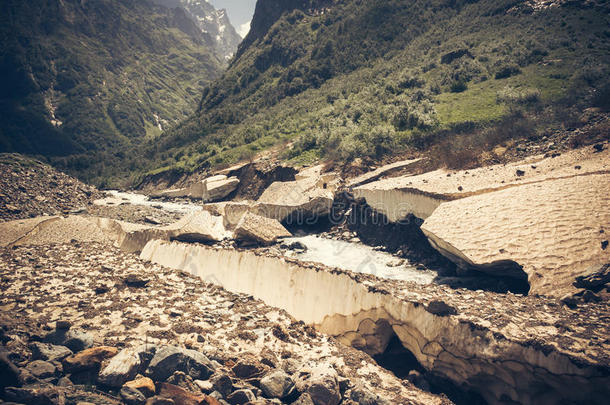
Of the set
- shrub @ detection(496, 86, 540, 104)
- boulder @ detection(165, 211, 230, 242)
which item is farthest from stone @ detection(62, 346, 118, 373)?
shrub @ detection(496, 86, 540, 104)

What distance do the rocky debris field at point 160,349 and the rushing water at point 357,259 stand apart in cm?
323

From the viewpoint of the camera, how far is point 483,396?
4.48 m

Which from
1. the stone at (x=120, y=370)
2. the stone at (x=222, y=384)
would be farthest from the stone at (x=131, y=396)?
the stone at (x=222, y=384)

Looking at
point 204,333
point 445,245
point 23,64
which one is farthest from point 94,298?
point 23,64

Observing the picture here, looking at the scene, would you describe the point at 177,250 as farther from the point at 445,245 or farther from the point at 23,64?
the point at 23,64

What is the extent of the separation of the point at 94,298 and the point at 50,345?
2013 mm

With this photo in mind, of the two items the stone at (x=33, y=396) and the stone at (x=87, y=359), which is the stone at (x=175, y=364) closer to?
the stone at (x=87, y=359)

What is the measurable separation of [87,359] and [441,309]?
15.4ft

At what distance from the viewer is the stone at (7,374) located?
3.35m

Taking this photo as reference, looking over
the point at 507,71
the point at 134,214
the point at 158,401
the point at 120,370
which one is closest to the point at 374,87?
the point at 507,71

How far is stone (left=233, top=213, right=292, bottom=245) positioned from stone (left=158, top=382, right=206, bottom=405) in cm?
764

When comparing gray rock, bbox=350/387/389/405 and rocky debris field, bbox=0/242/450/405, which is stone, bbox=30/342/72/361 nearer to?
rocky debris field, bbox=0/242/450/405

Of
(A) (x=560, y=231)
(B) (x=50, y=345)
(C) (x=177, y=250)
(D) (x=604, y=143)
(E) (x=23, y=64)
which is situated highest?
(E) (x=23, y=64)

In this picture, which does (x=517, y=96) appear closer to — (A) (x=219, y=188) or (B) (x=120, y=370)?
(A) (x=219, y=188)
